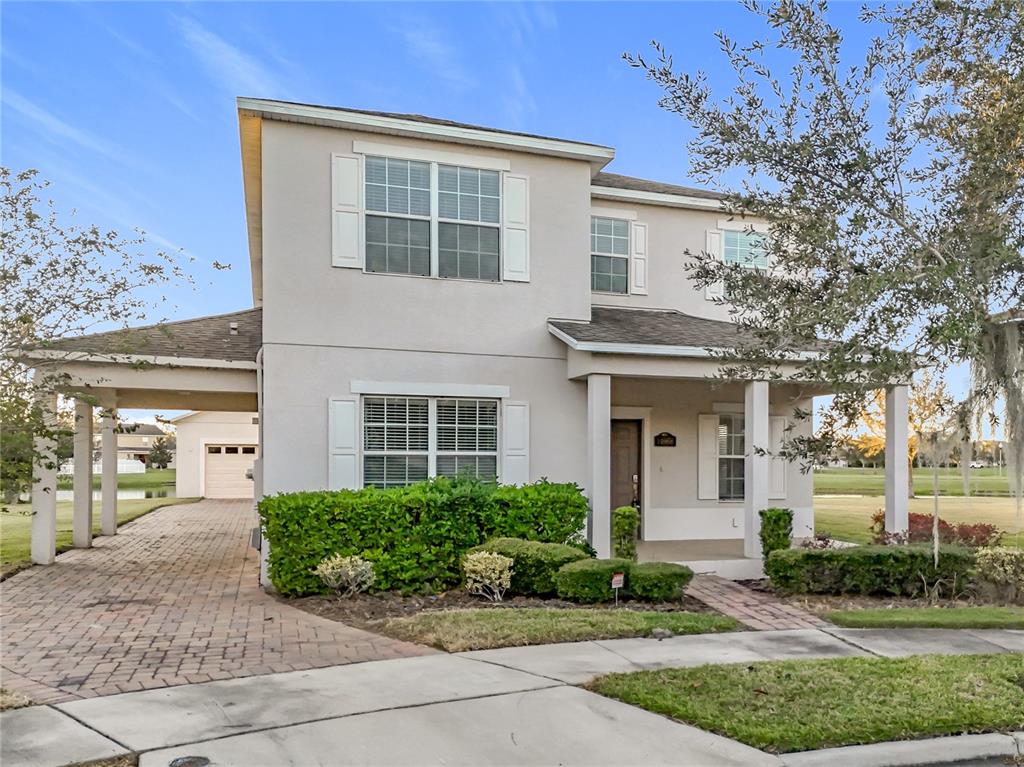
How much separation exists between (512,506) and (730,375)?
408 centimetres

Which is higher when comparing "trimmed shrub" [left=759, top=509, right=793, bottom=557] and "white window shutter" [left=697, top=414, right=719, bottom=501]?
"white window shutter" [left=697, top=414, right=719, bottom=501]

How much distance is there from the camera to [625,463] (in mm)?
13875

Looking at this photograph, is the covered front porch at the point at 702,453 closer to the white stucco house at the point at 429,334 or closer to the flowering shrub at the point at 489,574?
the white stucco house at the point at 429,334

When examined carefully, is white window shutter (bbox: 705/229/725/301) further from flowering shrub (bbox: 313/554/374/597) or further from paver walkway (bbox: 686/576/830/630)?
flowering shrub (bbox: 313/554/374/597)

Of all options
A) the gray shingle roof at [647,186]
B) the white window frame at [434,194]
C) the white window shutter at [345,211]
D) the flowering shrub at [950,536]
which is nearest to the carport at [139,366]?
the white window shutter at [345,211]

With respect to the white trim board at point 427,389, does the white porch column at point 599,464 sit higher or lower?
lower

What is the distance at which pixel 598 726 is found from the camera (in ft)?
16.2

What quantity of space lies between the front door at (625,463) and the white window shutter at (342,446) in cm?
499

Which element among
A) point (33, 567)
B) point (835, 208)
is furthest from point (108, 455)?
point (835, 208)

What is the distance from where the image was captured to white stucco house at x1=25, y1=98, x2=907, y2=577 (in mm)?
10625

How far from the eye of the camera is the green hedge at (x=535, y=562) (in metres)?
9.14

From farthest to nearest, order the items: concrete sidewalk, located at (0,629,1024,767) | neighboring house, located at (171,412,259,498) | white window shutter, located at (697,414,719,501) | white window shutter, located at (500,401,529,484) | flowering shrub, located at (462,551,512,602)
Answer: neighboring house, located at (171,412,259,498), white window shutter, located at (697,414,719,501), white window shutter, located at (500,401,529,484), flowering shrub, located at (462,551,512,602), concrete sidewalk, located at (0,629,1024,767)

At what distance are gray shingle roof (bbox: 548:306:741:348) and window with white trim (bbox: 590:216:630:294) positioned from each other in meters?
0.48

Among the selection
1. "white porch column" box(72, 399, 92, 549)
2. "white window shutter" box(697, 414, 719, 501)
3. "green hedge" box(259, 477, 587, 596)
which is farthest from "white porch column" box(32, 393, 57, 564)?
"white window shutter" box(697, 414, 719, 501)
